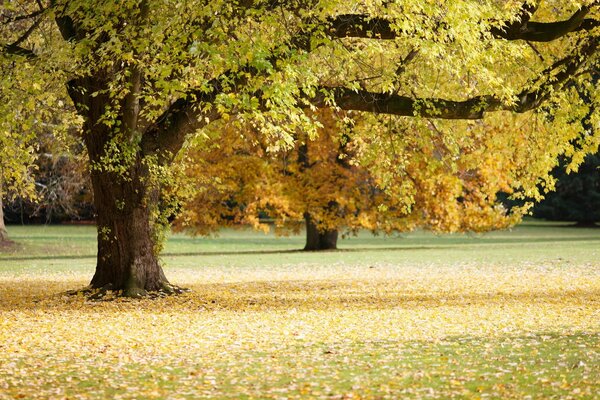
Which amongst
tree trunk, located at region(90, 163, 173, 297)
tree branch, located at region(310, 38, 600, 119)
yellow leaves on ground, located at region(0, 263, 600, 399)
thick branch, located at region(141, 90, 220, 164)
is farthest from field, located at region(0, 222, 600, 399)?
tree branch, located at region(310, 38, 600, 119)

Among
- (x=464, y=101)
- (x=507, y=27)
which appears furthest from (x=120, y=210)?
(x=507, y=27)

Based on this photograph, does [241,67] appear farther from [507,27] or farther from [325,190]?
[325,190]

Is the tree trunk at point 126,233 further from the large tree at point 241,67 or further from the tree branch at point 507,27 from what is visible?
the tree branch at point 507,27

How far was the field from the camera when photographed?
904 centimetres

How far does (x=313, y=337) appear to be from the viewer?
1271 cm

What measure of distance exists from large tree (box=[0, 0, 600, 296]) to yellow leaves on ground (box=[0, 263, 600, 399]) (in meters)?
2.08

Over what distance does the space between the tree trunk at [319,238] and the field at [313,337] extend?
12.9m

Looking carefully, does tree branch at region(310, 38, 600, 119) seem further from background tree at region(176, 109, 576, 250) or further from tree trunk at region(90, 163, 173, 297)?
background tree at region(176, 109, 576, 250)

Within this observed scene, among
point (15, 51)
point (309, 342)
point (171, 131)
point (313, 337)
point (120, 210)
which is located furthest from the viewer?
point (120, 210)

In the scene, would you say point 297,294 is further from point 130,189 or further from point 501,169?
point 501,169

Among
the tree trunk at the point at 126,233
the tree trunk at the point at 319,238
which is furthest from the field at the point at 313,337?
the tree trunk at the point at 319,238

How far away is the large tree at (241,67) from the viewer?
14656mm

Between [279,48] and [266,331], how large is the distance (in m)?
4.06

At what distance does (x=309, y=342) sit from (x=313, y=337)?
480 millimetres
